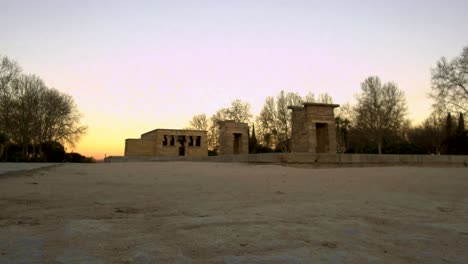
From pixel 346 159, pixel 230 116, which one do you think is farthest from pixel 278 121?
pixel 346 159

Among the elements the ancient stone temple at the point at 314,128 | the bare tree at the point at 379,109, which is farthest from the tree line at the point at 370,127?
the ancient stone temple at the point at 314,128

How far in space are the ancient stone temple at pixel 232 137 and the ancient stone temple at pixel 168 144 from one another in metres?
9.39

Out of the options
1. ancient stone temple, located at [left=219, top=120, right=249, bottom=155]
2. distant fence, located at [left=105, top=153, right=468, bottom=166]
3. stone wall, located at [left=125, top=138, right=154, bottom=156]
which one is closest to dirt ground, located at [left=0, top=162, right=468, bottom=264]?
distant fence, located at [left=105, top=153, right=468, bottom=166]

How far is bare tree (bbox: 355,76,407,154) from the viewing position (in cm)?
4009

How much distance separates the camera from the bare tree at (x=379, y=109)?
40094 mm

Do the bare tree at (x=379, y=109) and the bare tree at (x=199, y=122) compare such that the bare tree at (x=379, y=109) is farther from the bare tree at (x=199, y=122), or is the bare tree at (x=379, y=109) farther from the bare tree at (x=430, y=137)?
the bare tree at (x=199, y=122)

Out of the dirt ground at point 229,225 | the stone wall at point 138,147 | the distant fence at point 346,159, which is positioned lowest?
the dirt ground at point 229,225

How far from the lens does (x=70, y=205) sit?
13.1 ft

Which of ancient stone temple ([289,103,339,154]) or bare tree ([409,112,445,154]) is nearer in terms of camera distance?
ancient stone temple ([289,103,339,154])

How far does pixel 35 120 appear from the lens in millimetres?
35375

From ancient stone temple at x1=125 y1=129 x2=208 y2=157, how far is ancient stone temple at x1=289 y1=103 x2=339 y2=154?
17.5 metres

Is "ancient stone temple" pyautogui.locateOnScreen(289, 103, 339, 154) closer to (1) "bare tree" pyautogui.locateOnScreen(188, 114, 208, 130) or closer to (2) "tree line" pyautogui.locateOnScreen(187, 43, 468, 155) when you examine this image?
(2) "tree line" pyautogui.locateOnScreen(187, 43, 468, 155)

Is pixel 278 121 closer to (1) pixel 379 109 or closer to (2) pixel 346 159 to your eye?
(1) pixel 379 109

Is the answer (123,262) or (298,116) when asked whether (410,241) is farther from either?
(298,116)
